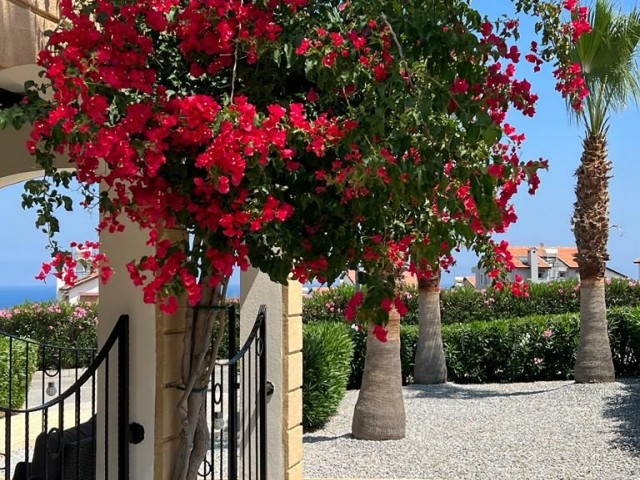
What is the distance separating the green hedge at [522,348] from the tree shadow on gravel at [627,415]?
4.93ft

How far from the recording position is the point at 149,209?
2.61m

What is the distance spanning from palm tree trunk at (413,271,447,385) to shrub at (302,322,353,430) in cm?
289

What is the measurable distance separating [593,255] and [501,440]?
182 inches

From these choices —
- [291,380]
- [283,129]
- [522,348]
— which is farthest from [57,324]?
[283,129]

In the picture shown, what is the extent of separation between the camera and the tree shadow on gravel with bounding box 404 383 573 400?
40.1ft

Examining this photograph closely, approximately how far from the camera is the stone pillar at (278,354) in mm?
5113

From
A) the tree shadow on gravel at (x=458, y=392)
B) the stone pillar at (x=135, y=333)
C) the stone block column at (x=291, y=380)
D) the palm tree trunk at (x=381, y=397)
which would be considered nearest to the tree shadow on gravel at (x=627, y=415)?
the tree shadow on gravel at (x=458, y=392)

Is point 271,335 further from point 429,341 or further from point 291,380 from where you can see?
point 429,341

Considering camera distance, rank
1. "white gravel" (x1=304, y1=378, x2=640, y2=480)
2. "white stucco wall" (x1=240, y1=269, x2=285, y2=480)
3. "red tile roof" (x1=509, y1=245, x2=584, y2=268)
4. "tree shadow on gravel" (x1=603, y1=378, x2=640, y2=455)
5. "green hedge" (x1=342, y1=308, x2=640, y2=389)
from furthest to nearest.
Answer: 1. "red tile roof" (x1=509, y1=245, x2=584, y2=268)
2. "green hedge" (x1=342, y1=308, x2=640, y2=389)
3. "tree shadow on gravel" (x1=603, y1=378, x2=640, y2=455)
4. "white gravel" (x1=304, y1=378, x2=640, y2=480)
5. "white stucco wall" (x1=240, y1=269, x2=285, y2=480)

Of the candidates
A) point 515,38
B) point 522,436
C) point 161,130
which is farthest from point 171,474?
point 522,436

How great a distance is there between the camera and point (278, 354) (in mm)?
5152

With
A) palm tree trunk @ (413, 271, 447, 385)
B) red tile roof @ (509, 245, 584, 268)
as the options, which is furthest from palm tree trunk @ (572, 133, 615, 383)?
red tile roof @ (509, 245, 584, 268)

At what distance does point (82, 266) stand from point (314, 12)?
1.28 meters

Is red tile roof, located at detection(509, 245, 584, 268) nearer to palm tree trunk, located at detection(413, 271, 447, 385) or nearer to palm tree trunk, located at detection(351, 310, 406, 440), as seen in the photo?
palm tree trunk, located at detection(413, 271, 447, 385)
